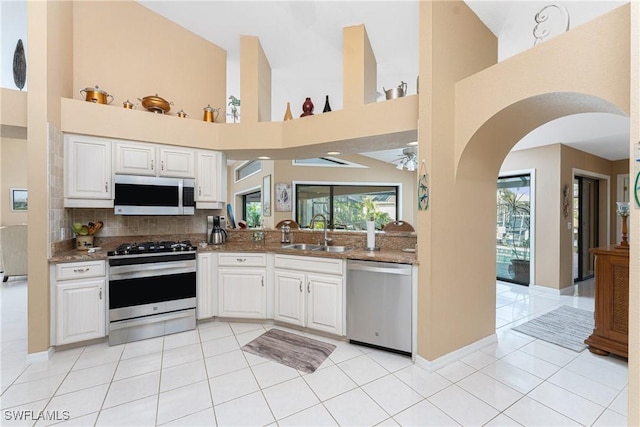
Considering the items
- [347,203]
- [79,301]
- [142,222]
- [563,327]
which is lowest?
[563,327]

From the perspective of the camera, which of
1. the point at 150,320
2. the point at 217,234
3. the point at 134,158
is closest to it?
the point at 150,320

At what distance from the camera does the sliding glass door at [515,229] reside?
5.09 meters

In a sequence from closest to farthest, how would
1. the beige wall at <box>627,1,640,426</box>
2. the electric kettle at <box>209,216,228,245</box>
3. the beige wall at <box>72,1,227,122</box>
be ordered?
the beige wall at <box>627,1,640,426</box>, the beige wall at <box>72,1,227,122</box>, the electric kettle at <box>209,216,228,245</box>

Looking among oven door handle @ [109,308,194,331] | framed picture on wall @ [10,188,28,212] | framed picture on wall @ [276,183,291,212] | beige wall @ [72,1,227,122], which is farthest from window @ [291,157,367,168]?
framed picture on wall @ [10,188,28,212]

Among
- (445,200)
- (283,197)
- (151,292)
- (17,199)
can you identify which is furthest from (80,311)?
(17,199)

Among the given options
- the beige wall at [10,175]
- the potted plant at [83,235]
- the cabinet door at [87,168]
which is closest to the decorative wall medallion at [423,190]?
the cabinet door at [87,168]

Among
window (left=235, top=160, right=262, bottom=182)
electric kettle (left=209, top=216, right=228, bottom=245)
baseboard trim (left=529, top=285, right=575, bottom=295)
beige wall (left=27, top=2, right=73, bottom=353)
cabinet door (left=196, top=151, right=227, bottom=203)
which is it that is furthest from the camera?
window (left=235, top=160, right=262, bottom=182)

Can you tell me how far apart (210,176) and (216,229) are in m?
0.70

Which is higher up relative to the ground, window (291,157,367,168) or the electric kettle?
window (291,157,367,168)

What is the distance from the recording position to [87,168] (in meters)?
2.95

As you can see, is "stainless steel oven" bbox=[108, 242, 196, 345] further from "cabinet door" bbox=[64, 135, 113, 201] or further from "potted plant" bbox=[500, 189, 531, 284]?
"potted plant" bbox=[500, 189, 531, 284]

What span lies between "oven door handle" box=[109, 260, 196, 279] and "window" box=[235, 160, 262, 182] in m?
5.19

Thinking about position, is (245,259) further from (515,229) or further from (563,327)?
(515,229)

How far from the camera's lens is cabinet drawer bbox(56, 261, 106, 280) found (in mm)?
2556
